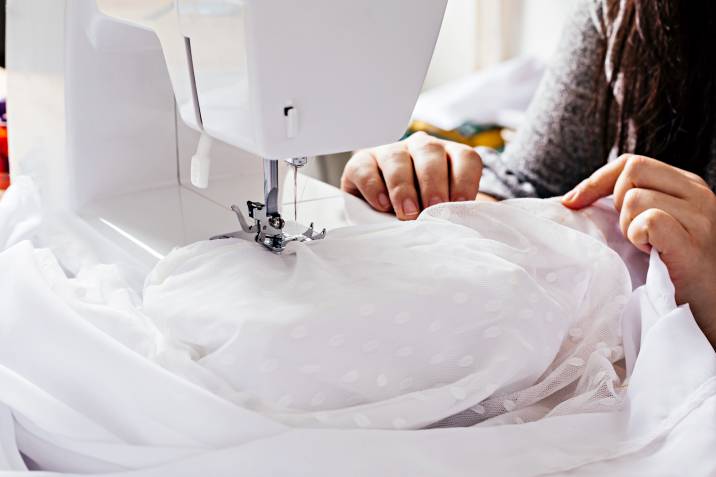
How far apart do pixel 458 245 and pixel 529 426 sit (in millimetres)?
164

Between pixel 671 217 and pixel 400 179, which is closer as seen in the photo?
pixel 671 217

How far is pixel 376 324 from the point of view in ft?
1.98

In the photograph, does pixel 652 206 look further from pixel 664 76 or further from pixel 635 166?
pixel 664 76

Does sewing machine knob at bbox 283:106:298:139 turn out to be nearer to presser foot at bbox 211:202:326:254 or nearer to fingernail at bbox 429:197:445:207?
presser foot at bbox 211:202:326:254

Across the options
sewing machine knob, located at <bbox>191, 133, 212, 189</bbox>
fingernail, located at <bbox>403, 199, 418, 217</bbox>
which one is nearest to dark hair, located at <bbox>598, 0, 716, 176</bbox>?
fingernail, located at <bbox>403, 199, 418, 217</bbox>

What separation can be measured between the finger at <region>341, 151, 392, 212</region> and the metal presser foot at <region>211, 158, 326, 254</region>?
228mm

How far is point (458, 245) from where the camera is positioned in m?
0.70

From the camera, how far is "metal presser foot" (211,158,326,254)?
72 centimetres

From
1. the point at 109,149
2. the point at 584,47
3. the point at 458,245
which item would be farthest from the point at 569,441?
the point at 584,47

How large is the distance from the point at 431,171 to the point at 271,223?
0.27 meters

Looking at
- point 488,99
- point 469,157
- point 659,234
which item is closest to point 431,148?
point 469,157

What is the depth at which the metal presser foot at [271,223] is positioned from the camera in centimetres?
72

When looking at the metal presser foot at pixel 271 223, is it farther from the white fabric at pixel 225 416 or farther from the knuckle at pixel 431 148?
the knuckle at pixel 431 148

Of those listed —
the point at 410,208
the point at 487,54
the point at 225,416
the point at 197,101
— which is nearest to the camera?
Result: the point at 225,416
